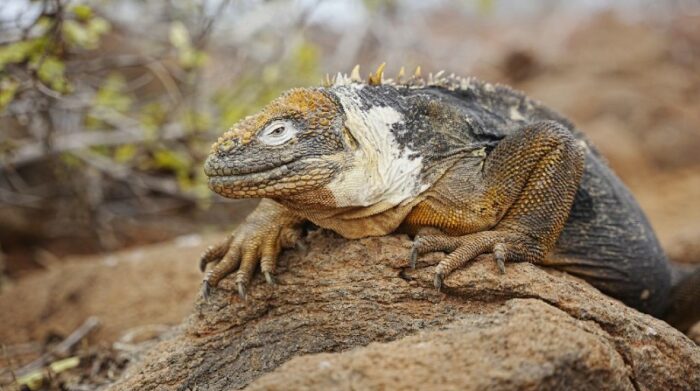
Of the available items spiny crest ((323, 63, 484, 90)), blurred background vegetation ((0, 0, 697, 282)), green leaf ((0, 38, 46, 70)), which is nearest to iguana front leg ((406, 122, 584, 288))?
spiny crest ((323, 63, 484, 90))

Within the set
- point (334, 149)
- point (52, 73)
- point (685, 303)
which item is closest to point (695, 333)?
point (685, 303)

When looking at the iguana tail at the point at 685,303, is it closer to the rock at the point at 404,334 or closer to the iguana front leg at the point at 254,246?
the rock at the point at 404,334

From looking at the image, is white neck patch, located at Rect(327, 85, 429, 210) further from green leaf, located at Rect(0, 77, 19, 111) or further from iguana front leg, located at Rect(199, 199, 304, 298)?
green leaf, located at Rect(0, 77, 19, 111)

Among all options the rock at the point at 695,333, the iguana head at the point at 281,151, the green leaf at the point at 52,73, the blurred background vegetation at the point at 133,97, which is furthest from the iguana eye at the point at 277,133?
the rock at the point at 695,333

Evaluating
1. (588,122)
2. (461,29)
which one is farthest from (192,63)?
(461,29)

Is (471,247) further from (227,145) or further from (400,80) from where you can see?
(227,145)

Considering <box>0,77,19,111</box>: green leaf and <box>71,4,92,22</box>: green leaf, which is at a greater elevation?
<box>71,4,92,22</box>: green leaf
